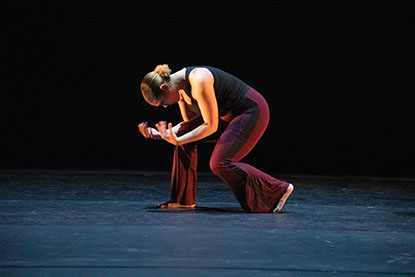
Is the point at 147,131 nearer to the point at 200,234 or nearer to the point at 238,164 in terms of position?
the point at 238,164

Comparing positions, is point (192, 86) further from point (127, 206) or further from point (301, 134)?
point (301, 134)

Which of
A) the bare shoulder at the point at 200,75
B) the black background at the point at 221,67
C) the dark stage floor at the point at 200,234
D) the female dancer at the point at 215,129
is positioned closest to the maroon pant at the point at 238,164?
the female dancer at the point at 215,129

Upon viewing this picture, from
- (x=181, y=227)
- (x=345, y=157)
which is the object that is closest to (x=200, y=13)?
(x=345, y=157)

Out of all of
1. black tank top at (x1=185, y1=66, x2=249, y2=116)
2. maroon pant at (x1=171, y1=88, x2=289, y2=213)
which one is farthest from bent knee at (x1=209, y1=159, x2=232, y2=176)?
black tank top at (x1=185, y1=66, x2=249, y2=116)

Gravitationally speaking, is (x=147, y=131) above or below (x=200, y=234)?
above

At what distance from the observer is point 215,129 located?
3506 mm

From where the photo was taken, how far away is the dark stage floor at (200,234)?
222 centimetres

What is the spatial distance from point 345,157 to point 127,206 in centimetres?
289

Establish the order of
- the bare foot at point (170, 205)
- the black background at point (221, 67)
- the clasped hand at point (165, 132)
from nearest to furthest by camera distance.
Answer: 1. the clasped hand at point (165, 132)
2. the bare foot at point (170, 205)
3. the black background at point (221, 67)

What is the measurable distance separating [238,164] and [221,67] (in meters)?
2.71

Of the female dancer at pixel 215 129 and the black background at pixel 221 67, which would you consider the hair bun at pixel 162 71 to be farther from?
the black background at pixel 221 67

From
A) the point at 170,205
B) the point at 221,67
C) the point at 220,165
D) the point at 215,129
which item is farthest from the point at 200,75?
the point at 221,67

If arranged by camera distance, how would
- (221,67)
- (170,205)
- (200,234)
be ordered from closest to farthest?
1. (200,234)
2. (170,205)
3. (221,67)

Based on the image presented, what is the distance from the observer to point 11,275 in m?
2.08
